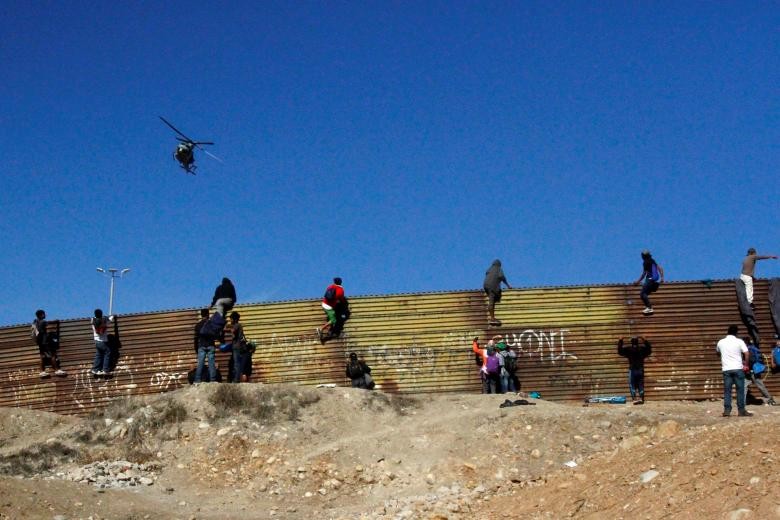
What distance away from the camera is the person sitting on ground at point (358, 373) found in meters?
20.8

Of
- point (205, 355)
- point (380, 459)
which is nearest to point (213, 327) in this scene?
point (205, 355)

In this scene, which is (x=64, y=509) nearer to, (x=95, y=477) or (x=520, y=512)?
(x=95, y=477)

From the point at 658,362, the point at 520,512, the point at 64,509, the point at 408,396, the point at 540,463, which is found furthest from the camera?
the point at 658,362

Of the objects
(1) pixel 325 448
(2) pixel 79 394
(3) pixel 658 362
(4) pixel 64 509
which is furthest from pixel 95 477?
(3) pixel 658 362

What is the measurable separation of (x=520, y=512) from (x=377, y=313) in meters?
10.1

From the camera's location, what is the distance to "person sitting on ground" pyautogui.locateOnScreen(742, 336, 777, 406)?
20.0 metres

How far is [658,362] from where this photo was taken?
21.5m

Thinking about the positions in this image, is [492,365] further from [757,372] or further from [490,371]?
[757,372]

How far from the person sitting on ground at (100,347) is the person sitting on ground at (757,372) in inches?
590

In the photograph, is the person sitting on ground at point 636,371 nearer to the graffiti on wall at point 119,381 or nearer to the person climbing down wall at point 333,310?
the person climbing down wall at point 333,310

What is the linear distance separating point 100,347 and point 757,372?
15.5 meters

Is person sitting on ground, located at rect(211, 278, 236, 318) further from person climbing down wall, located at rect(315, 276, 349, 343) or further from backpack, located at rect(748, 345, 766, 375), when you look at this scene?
backpack, located at rect(748, 345, 766, 375)

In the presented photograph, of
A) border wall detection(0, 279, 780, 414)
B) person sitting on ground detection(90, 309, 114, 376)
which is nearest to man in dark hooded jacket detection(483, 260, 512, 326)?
border wall detection(0, 279, 780, 414)

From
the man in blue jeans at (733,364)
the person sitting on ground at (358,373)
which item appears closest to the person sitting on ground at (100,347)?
the person sitting on ground at (358,373)
